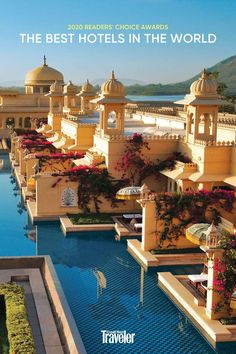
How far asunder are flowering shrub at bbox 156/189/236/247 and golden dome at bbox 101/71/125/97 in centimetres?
682

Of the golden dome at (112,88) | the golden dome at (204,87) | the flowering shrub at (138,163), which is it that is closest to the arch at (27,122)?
the golden dome at (112,88)

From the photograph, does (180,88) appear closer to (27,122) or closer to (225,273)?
(27,122)

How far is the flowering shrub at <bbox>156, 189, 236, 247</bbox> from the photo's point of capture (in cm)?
1528

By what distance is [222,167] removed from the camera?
59.9 ft

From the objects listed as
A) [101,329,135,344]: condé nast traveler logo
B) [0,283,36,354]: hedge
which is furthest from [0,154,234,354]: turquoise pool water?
[0,283,36,354]: hedge

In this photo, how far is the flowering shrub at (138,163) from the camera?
20.0 m

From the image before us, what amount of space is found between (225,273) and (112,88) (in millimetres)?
12683

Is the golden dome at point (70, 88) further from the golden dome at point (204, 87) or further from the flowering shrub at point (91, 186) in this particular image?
the golden dome at point (204, 87)

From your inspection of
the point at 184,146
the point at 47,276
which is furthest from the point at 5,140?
the point at 47,276

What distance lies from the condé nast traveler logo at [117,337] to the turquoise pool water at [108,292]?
0.12 m

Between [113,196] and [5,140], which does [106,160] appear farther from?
[5,140]

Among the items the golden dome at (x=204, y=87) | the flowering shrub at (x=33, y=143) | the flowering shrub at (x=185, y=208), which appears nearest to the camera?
the flowering shrub at (x=185, y=208)

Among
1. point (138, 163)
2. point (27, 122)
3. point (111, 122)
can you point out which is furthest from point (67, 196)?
point (27, 122)

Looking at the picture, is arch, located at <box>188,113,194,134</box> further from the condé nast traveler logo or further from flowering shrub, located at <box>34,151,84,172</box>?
the condé nast traveler logo
